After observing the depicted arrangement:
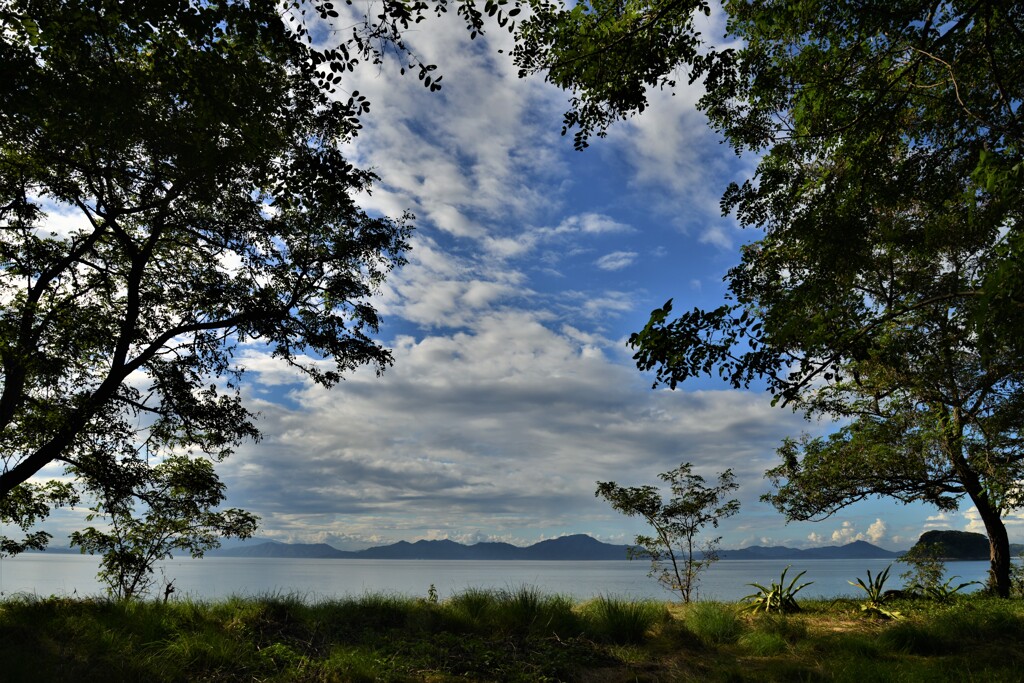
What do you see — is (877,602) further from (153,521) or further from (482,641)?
(153,521)

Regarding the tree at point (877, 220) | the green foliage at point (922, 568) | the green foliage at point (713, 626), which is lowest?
the green foliage at point (713, 626)

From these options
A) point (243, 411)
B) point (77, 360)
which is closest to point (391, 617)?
point (243, 411)

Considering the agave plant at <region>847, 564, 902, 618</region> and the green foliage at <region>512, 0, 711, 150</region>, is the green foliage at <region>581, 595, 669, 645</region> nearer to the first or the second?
the agave plant at <region>847, 564, 902, 618</region>

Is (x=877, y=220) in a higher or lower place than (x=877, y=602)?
higher

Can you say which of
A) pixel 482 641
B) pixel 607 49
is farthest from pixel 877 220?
pixel 482 641

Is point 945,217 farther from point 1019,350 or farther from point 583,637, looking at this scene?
point 583,637

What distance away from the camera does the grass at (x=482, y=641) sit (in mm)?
7633

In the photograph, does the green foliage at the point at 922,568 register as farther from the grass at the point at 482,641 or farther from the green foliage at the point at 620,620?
the green foliage at the point at 620,620

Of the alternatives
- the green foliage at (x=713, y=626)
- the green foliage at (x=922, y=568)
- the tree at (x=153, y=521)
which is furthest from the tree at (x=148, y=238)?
the green foliage at (x=922, y=568)

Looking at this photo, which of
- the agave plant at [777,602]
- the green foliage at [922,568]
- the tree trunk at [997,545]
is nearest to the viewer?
the agave plant at [777,602]

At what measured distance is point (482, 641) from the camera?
9.37 meters

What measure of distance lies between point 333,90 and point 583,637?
8913mm

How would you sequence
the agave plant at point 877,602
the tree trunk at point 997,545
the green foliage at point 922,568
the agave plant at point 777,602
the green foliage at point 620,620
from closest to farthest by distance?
the green foliage at point 620,620 → the agave plant at point 877,602 → the agave plant at point 777,602 → the green foliage at point 922,568 → the tree trunk at point 997,545

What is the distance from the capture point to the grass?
7.63 m
